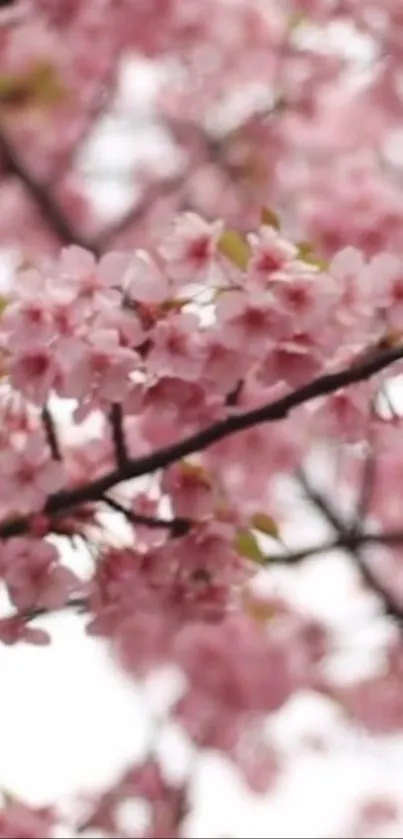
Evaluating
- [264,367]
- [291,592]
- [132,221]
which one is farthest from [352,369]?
[132,221]

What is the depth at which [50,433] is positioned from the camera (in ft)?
3.28

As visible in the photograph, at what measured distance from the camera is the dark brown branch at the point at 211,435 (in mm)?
886

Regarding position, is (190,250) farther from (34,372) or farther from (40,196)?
(40,196)

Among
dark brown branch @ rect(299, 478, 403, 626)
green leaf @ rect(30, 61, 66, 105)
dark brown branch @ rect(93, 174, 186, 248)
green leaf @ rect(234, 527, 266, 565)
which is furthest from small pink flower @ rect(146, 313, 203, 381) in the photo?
dark brown branch @ rect(93, 174, 186, 248)

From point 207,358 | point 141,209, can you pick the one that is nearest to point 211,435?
point 207,358

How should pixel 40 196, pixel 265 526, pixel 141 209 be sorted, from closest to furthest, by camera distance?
pixel 265 526 → pixel 40 196 → pixel 141 209

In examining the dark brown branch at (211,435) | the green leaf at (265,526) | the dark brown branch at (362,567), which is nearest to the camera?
the dark brown branch at (211,435)

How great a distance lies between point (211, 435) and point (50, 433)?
0.52 ft

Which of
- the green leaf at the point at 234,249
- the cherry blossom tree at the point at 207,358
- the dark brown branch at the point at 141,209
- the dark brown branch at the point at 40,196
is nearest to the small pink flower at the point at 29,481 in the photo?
the cherry blossom tree at the point at 207,358

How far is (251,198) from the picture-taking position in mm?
2568

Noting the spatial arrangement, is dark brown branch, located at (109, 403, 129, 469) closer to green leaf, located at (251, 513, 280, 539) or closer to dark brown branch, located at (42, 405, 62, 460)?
dark brown branch, located at (42, 405, 62, 460)

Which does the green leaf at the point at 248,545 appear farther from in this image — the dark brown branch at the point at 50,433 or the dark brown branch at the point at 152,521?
the dark brown branch at the point at 50,433

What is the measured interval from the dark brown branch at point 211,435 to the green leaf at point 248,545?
14 centimetres

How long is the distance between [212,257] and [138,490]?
270mm
